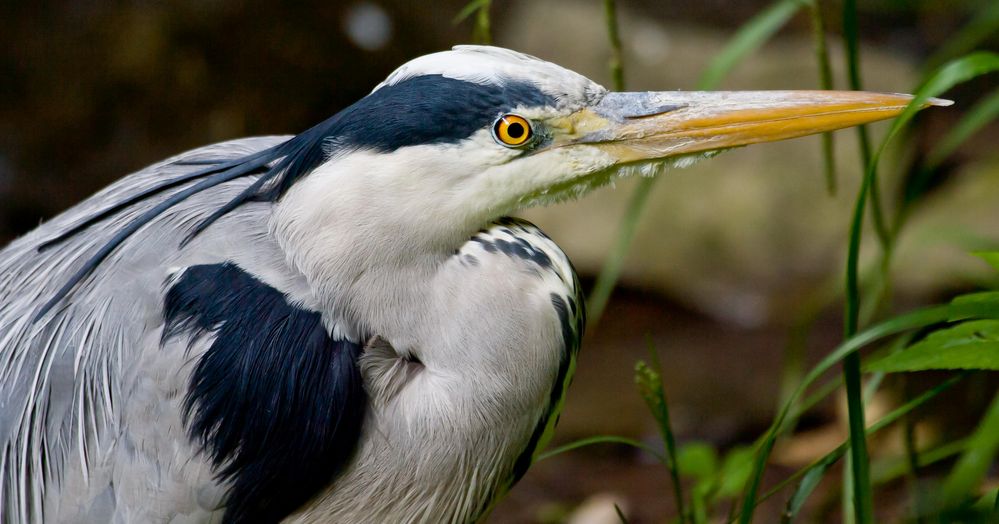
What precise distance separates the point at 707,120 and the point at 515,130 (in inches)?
12.1

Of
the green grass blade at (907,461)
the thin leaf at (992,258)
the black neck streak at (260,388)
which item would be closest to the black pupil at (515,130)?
the black neck streak at (260,388)

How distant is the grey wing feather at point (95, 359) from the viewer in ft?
5.57

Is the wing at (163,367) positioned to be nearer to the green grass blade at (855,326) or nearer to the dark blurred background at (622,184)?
the green grass blade at (855,326)

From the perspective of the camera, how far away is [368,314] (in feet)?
5.48

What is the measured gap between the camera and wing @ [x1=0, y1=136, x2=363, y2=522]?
1.65m

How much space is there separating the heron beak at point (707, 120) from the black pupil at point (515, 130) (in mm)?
95

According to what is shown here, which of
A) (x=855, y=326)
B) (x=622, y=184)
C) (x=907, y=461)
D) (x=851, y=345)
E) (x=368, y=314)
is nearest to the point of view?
(x=851, y=345)

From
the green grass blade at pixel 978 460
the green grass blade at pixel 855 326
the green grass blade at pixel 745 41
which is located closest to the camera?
the green grass blade at pixel 978 460

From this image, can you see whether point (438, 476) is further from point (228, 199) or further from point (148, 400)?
point (228, 199)

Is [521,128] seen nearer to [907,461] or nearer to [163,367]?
[163,367]

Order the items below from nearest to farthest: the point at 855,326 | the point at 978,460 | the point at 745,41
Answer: the point at 978,460
the point at 855,326
the point at 745,41

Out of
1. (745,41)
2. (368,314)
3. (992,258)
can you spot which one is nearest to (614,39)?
(745,41)

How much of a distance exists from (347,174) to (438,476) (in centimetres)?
51

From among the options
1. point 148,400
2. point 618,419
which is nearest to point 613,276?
point 148,400
